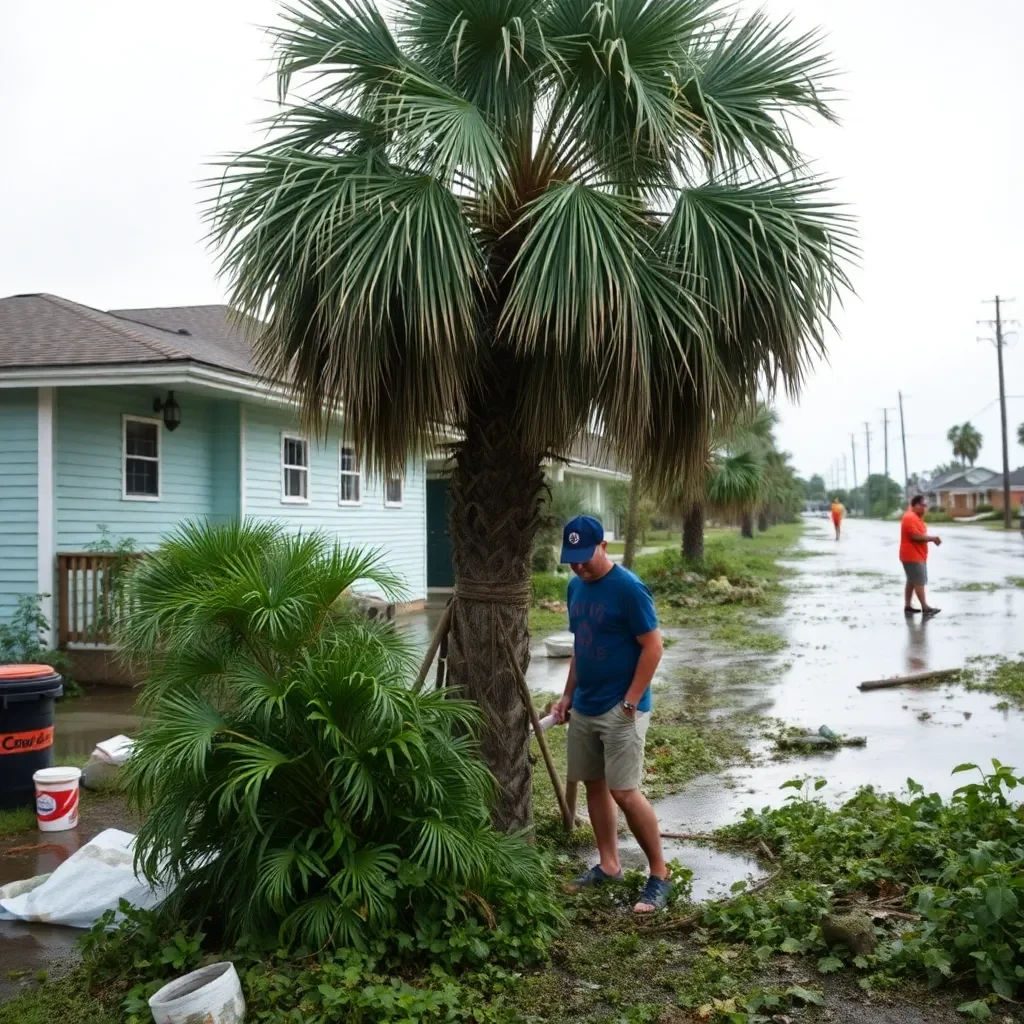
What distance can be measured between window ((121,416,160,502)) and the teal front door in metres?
10.6

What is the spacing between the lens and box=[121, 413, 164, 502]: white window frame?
12414mm

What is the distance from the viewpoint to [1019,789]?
6.33m

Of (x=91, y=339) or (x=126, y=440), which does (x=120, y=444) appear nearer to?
(x=126, y=440)

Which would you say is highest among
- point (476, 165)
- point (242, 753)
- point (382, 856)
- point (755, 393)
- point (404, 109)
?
point (404, 109)

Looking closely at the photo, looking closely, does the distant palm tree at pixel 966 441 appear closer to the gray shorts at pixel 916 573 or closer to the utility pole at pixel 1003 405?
the utility pole at pixel 1003 405

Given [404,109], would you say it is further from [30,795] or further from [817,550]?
[817,550]

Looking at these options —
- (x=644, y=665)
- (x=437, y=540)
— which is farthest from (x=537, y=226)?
(x=437, y=540)

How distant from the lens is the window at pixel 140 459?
1251 centimetres

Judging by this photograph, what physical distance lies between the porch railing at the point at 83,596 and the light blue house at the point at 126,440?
113mm

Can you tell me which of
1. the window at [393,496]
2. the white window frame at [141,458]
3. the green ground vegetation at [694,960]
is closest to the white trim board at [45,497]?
the white window frame at [141,458]

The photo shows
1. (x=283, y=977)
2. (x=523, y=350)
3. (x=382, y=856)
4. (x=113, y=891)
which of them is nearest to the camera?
(x=283, y=977)

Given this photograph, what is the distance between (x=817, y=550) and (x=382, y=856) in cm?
3862

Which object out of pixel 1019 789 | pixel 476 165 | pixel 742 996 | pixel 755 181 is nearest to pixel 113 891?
pixel 742 996

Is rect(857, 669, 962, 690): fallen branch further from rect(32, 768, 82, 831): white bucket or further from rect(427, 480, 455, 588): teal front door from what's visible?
rect(427, 480, 455, 588): teal front door
